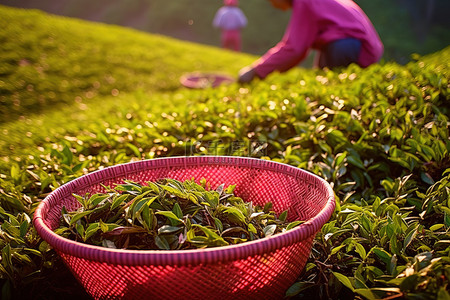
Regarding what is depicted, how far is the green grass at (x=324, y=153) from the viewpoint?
1.65 m

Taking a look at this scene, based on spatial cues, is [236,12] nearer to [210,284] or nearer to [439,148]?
[439,148]

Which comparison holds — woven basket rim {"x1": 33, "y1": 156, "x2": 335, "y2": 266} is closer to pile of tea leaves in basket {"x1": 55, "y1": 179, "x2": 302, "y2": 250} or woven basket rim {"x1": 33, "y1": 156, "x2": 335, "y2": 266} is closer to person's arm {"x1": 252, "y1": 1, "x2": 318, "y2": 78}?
pile of tea leaves in basket {"x1": 55, "y1": 179, "x2": 302, "y2": 250}

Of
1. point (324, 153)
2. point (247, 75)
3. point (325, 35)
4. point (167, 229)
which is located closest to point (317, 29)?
point (325, 35)

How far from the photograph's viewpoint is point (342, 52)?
167 inches

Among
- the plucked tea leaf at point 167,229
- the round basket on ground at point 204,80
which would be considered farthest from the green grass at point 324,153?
the round basket on ground at point 204,80

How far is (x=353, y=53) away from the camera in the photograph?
425 cm

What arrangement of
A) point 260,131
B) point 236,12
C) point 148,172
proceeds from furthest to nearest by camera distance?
point 236,12, point 260,131, point 148,172

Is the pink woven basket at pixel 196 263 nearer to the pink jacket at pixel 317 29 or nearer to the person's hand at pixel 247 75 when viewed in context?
the pink jacket at pixel 317 29

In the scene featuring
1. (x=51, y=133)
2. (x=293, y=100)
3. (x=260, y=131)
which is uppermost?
(x=293, y=100)

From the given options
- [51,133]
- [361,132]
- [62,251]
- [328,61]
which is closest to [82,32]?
[51,133]

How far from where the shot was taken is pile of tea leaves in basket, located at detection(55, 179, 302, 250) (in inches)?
57.7

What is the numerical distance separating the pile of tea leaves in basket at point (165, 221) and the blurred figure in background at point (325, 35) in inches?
111

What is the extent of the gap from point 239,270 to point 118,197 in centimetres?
60

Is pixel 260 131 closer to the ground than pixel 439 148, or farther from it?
closer to the ground
